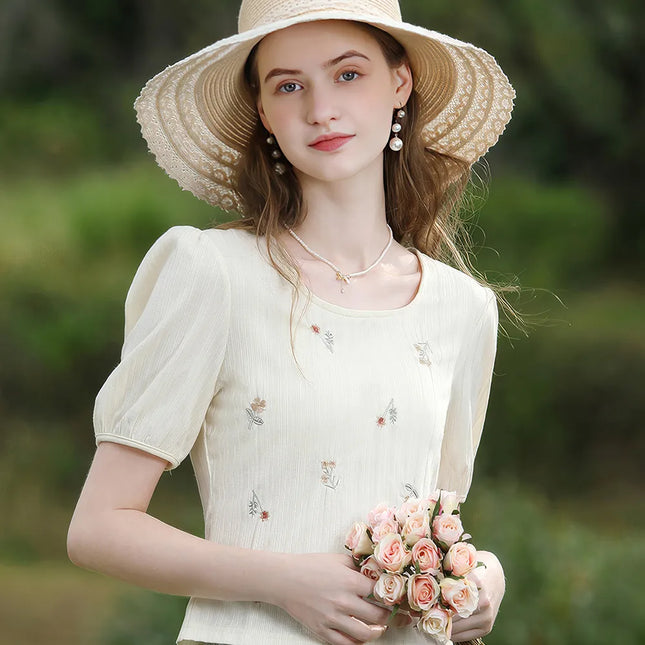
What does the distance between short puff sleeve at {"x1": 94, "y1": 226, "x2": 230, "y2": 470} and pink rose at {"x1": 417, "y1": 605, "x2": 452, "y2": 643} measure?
0.34 m

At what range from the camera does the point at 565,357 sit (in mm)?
5547

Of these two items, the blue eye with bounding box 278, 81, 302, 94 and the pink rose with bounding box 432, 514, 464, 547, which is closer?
the pink rose with bounding box 432, 514, 464, 547

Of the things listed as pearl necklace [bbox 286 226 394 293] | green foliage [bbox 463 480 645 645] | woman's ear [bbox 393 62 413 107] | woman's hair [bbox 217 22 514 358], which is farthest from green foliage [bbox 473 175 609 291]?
pearl necklace [bbox 286 226 394 293]

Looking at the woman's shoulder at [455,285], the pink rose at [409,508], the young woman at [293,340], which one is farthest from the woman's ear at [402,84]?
the pink rose at [409,508]

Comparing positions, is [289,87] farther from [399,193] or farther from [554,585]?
[554,585]

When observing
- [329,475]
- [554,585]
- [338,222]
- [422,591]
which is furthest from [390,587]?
[554,585]

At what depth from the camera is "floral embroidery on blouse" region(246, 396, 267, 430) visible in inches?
57.5

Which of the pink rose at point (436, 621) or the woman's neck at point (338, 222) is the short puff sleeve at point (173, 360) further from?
the pink rose at point (436, 621)

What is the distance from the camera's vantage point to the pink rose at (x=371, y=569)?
1.39m

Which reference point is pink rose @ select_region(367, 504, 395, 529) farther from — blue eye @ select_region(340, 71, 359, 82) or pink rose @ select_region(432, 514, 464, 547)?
blue eye @ select_region(340, 71, 359, 82)

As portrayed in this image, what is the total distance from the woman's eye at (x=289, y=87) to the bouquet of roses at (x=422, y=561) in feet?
1.80

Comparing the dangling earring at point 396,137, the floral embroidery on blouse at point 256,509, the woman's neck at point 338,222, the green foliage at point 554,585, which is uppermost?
the dangling earring at point 396,137

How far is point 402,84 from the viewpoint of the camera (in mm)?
1702

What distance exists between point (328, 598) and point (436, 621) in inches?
4.9
